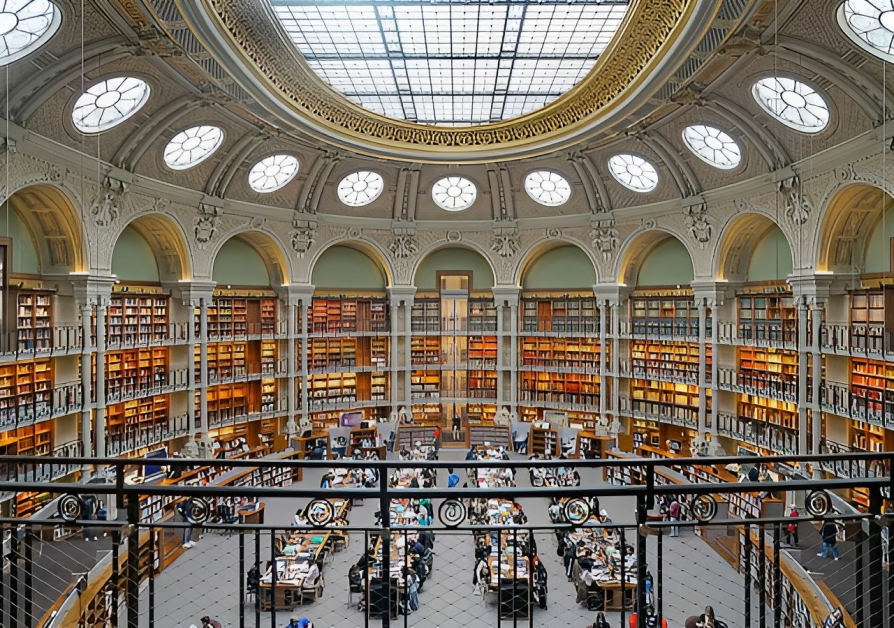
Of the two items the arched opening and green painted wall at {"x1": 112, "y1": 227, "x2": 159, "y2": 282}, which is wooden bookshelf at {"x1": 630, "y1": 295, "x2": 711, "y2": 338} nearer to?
the arched opening

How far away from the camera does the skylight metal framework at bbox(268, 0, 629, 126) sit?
482 inches

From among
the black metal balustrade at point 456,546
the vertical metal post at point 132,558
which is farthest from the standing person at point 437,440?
the vertical metal post at point 132,558

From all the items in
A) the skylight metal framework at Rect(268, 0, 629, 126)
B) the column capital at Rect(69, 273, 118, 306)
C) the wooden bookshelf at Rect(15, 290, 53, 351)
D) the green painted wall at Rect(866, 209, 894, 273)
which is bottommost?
the wooden bookshelf at Rect(15, 290, 53, 351)

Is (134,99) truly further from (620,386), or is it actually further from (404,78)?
(620,386)

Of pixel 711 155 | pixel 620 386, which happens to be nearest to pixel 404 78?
pixel 711 155

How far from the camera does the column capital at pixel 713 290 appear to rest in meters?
18.1

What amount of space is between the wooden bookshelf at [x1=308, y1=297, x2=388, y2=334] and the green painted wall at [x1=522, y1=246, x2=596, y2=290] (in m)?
5.87

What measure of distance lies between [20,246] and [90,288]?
1.71m

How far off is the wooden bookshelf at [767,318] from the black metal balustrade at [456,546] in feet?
12.9

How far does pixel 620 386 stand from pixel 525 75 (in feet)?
37.7

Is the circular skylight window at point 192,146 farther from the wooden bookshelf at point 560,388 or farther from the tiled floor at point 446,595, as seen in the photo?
the wooden bookshelf at point 560,388

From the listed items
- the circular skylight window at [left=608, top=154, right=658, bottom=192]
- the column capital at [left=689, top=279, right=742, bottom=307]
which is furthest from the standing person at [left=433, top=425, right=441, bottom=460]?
the circular skylight window at [left=608, top=154, right=658, bottom=192]

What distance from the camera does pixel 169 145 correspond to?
15758mm

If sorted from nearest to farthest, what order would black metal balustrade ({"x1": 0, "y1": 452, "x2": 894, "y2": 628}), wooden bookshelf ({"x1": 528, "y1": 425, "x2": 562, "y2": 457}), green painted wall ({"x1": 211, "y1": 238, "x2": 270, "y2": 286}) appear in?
black metal balustrade ({"x1": 0, "y1": 452, "x2": 894, "y2": 628}), green painted wall ({"x1": 211, "y1": 238, "x2": 270, "y2": 286}), wooden bookshelf ({"x1": 528, "y1": 425, "x2": 562, "y2": 457})
